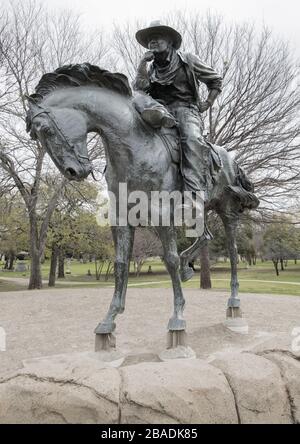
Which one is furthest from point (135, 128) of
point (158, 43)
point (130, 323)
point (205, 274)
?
point (205, 274)

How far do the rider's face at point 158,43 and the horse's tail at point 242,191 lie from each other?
2.38 m

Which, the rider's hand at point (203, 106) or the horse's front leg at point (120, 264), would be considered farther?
the rider's hand at point (203, 106)

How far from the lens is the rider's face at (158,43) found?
434cm

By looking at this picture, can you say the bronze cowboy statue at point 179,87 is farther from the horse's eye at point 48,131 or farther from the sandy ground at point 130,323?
the sandy ground at point 130,323

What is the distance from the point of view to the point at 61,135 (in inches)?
136

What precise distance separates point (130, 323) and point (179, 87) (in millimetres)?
4033

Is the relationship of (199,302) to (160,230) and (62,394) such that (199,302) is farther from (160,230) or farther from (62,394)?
(62,394)

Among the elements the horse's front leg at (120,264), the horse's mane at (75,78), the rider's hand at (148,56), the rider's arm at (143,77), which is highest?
the rider's hand at (148,56)

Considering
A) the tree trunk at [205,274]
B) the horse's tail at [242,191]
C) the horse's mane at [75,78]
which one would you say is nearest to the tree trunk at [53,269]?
the tree trunk at [205,274]

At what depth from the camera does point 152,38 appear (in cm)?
436

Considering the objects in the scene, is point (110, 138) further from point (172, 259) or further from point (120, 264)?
point (172, 259)

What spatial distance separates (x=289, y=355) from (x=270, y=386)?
1.85 ft

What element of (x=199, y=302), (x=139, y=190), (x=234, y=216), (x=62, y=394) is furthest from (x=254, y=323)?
(x=62, y=394)

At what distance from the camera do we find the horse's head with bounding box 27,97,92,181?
3469 millimetres
